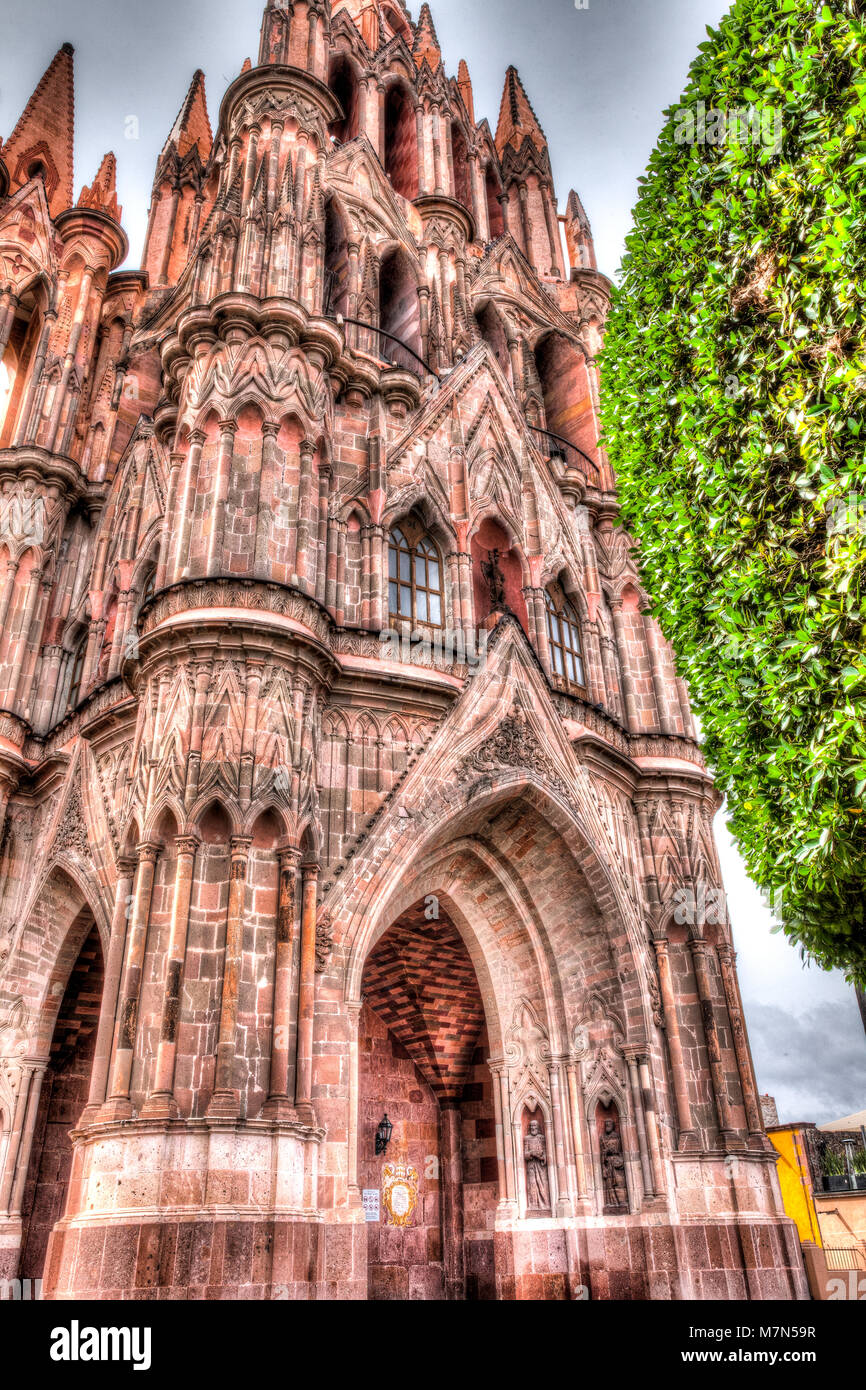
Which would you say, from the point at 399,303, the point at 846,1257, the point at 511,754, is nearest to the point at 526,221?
the point at 399,303

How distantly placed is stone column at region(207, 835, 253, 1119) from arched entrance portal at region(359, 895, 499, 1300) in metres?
6.49

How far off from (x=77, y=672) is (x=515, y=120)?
23.3 meters

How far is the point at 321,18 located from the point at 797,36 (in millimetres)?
17191

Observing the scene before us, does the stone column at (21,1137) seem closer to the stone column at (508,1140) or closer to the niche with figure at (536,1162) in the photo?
the stone column at (508,1140)

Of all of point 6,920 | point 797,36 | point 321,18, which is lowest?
point 6,920

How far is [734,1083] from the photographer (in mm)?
17625

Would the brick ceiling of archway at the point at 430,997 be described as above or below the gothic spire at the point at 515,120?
below

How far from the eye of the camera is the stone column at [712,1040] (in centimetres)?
1705

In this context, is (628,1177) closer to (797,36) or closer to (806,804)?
(806,804)

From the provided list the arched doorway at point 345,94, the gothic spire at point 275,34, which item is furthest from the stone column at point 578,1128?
the arched doorway at point 345,94

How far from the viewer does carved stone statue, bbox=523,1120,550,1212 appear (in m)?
16.8

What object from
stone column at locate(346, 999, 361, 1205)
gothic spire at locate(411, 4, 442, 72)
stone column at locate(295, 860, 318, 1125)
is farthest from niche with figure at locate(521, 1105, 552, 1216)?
gothic spire at locate(411, 4, 442, 72)

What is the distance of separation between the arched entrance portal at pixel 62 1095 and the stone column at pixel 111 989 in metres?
6.05
